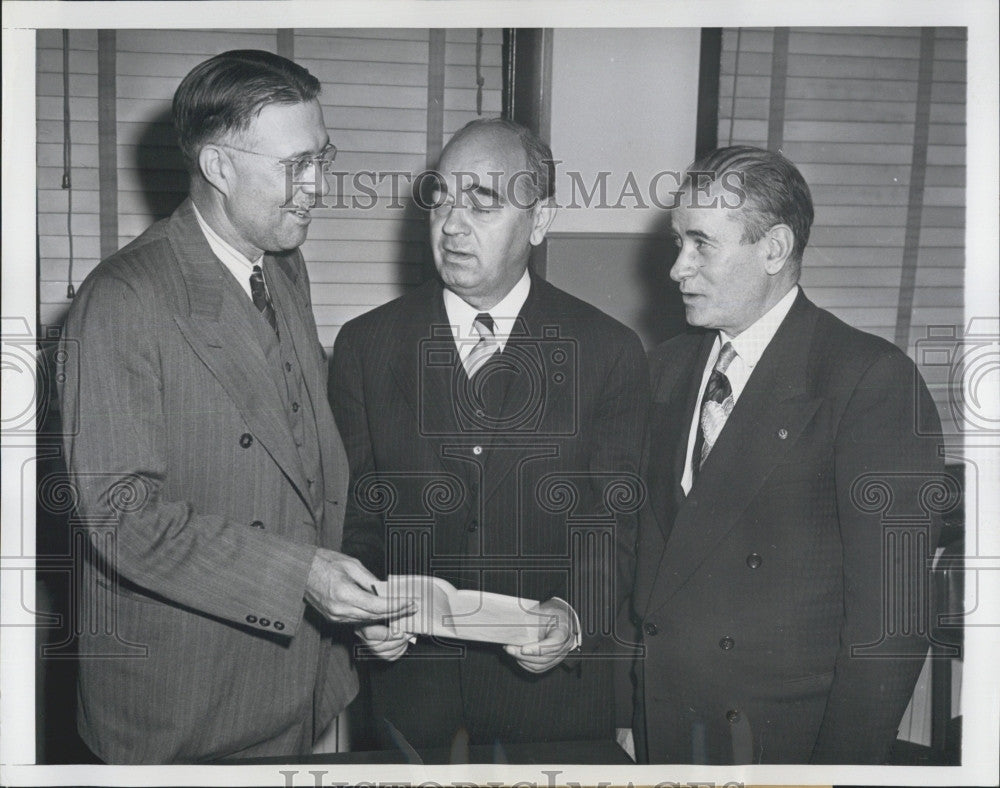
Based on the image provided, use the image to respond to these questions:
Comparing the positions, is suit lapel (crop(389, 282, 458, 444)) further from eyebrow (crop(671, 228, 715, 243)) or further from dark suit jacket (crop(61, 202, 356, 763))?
eyebrow (crop(671, 228, 715, 243))

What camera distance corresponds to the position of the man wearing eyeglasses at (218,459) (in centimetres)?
167

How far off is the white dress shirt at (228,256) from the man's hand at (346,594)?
498 millimetres

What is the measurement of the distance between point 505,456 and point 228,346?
0.53 metres

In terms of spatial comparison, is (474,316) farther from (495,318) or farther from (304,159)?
(304,159)

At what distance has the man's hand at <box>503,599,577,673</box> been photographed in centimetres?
175

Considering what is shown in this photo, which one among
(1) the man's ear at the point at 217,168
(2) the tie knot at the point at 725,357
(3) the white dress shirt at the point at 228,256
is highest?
(1) the man's ear at the point at 217,168

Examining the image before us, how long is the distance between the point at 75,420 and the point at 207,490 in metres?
0.27

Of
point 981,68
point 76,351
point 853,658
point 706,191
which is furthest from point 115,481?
point 981,68

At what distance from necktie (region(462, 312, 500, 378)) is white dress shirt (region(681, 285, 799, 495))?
0.39 meters

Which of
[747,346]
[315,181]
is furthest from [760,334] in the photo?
[315,181]

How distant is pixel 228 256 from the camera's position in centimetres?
171
